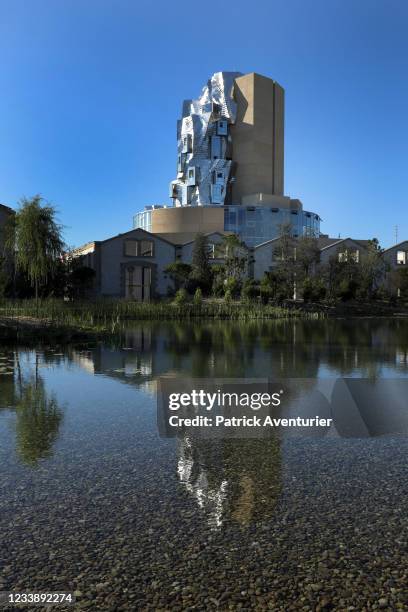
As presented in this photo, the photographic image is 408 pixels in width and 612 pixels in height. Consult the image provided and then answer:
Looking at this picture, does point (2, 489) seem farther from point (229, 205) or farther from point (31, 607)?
point (229, 205)

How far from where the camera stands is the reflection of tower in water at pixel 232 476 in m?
4.54

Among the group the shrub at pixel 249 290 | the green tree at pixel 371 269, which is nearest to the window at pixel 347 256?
the green tree at pixel 371 269

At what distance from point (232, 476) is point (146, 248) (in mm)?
54248

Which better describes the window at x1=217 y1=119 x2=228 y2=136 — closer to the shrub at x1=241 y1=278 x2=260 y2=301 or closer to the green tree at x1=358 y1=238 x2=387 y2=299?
the green tree at x1=358 y1=238 x2=387 y2=299

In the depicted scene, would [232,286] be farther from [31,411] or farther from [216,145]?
[216,145]

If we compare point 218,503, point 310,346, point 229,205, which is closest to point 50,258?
point 310,346

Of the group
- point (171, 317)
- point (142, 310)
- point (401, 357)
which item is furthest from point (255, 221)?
point (401, 357)

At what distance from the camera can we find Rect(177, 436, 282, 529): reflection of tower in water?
454cm

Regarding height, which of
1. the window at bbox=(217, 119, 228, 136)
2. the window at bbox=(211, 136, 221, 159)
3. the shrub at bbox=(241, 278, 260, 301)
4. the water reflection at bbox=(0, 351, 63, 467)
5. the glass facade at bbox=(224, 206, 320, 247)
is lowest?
the water reflection at bbox=(0, 351, 63, 467)

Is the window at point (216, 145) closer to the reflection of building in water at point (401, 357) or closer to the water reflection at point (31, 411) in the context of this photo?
the reflection of building in water at point (401, 357)

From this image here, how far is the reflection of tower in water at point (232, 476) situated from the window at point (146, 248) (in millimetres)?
51818

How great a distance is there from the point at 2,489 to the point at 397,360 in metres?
12.7

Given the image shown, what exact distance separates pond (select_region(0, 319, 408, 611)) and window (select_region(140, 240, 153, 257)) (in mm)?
49587

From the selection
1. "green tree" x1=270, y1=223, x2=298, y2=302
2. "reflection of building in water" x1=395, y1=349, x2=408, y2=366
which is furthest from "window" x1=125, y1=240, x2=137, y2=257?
"reflection of building in water" x1=395, y1=349, x2=408, y2=366
